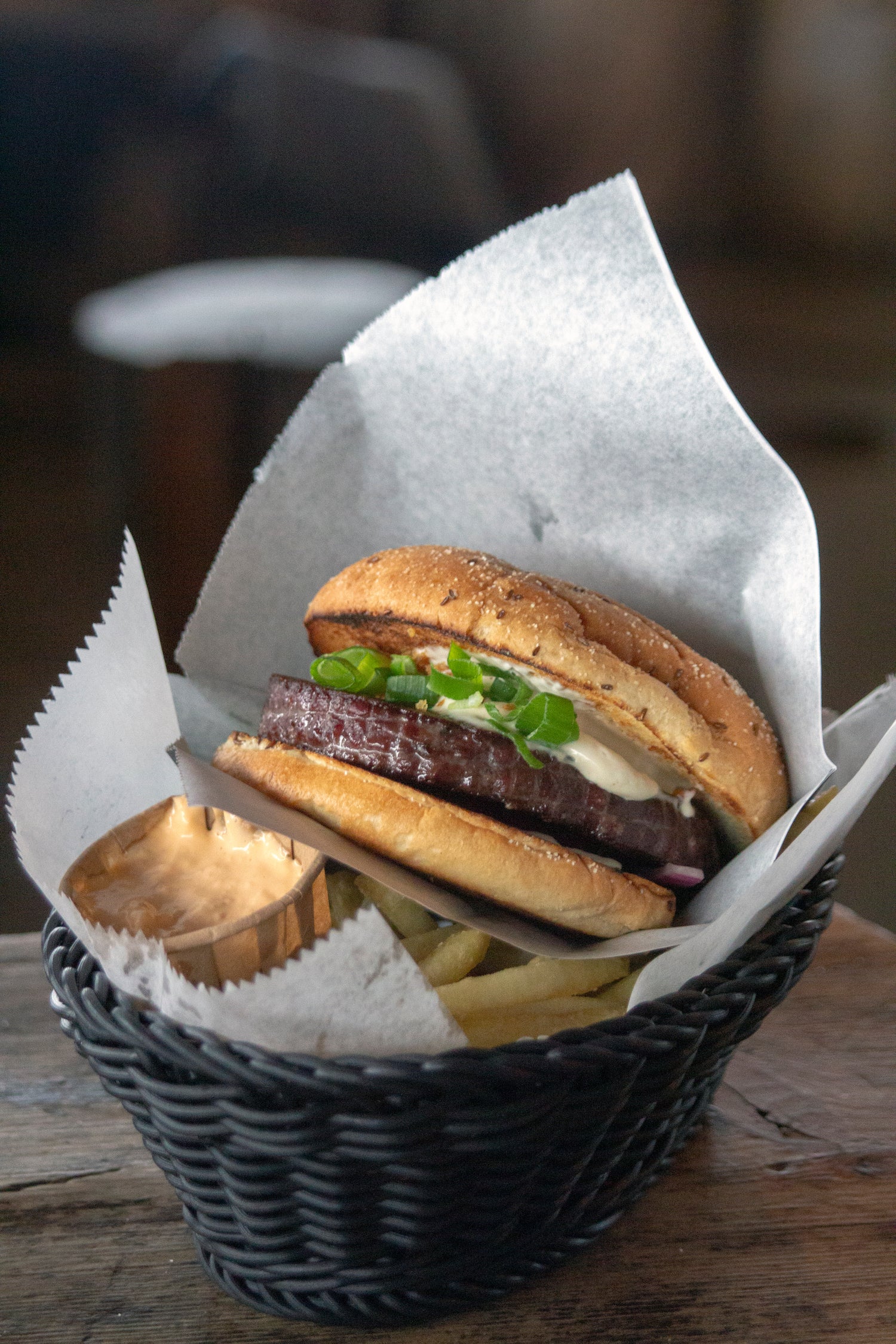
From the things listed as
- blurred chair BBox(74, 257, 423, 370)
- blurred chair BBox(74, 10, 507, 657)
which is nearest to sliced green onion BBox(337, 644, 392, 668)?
blurred chair BBox(74, 257, 423, 370)

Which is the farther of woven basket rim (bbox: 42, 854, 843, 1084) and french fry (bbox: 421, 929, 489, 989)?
french fry (bbox: 421, 929, 489, 989)

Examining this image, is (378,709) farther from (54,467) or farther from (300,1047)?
(54,467)

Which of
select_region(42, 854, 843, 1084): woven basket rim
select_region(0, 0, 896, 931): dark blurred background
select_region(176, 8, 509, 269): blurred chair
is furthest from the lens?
select_region(176, 8, 509, 269): blurred chair

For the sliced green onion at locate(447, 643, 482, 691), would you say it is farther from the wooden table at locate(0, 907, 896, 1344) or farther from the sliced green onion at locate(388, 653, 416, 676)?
the wooden table at locate(0, 907, 896, 1344)

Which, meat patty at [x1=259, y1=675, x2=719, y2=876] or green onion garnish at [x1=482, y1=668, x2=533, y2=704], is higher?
green onion garnish at [x1=482, y1=668, x2=533, y2=704]

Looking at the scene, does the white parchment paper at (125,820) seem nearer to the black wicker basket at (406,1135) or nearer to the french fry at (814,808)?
the black wicker basket at (406,1135)

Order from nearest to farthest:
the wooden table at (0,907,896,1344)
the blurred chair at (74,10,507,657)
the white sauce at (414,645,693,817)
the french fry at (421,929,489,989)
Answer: the wooden table at (0,907,896,1344), the french fry at (421,929,489,989), the white sauce at (414,645,693,817), the blurred chair at (74,10,507,657)

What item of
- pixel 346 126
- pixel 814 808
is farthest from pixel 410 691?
pixel 346 126
